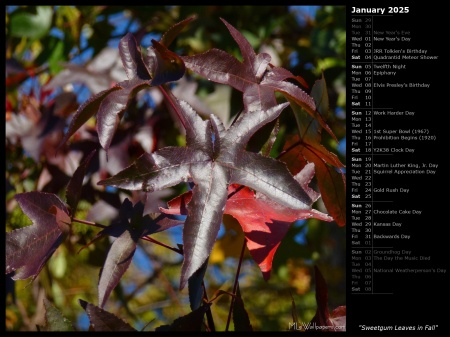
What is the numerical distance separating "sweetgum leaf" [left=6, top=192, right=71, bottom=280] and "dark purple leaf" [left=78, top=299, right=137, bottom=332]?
0.36 feet

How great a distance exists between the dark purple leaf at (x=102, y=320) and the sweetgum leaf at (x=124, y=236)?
0.02 metres

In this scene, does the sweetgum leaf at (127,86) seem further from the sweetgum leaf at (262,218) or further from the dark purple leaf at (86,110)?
the sweetgum leaf at (262,218)

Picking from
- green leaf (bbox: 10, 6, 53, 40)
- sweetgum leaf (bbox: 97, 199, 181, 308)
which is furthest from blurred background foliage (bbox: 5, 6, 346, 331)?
sweetgum leaf (bbox: 97, 199, 181, 308)

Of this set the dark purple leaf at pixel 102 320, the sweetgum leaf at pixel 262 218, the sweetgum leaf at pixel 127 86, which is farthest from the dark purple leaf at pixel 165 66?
the dark purple leaf at pixel 102 320

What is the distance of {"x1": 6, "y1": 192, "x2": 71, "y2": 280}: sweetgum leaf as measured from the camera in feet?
2.55

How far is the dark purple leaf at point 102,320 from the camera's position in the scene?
2.29ft

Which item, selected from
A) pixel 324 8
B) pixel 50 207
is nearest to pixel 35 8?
pixel 324 8


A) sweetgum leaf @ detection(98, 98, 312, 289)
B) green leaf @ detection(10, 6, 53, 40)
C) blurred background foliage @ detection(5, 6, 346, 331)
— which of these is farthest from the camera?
green leaf @ detection(10, 6, 53, 40)

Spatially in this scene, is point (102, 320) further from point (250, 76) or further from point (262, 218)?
point (250, 76)

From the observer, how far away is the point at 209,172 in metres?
0.75

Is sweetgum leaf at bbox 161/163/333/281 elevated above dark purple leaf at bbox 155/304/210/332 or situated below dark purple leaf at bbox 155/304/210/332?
above

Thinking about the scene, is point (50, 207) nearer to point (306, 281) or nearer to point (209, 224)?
point (209, 224)

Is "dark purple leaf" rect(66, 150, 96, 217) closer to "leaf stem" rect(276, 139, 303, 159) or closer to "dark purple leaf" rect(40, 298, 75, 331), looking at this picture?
"dark purple leaf" rect(40, 298, 75, 331)

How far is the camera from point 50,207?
80 centimetres
